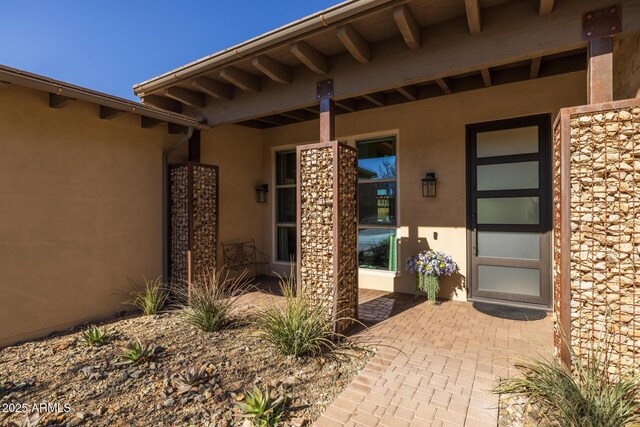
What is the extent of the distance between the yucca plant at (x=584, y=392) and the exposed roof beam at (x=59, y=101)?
5488 mm

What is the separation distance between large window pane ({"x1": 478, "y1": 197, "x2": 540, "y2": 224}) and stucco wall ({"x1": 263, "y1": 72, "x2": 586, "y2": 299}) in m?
0.31

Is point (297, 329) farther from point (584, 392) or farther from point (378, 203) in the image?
point (378, 203)

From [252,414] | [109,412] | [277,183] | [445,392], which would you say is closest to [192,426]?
[252,414]

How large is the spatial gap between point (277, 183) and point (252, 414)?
17.3 ft

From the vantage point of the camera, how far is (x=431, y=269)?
479 centimetres

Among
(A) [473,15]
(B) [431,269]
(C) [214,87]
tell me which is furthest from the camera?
(B) [431,269]

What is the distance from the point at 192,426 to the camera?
2225 millimetres

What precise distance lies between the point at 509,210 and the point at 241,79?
4.38 metres

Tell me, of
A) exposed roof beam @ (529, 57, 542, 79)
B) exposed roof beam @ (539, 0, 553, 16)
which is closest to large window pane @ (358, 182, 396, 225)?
exposed roof beam @ (529, 57, 542, 79)

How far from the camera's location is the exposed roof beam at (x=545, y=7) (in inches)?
105

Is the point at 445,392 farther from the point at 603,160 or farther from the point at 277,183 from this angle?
the point at 277,183

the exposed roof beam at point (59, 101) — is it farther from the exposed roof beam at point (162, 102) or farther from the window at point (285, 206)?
the window at point (285, 206)

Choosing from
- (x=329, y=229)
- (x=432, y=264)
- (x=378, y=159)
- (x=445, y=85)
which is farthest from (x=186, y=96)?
(x=432, y=264)

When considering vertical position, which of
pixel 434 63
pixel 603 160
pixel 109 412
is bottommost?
pixel 109 412
